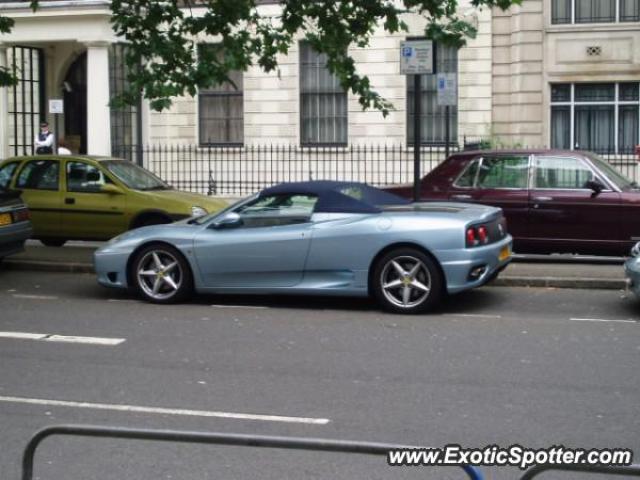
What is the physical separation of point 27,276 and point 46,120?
55.0ft

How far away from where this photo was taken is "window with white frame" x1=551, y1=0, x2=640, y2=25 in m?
24.7

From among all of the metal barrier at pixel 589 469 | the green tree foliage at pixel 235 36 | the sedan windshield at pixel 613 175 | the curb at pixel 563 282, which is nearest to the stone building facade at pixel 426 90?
the green tree foliage at pixel 235 36

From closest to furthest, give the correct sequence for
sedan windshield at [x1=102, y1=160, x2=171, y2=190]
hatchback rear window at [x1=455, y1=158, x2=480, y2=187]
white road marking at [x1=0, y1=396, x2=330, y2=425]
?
white road marking at [x1=0, y1=396, x2=330, y2=425] → hatchback rear window at [x1=455, y1=158, x2=480, y2=187] → sedan windshield at [x1=102, y1=160, x2=171, y2=190]

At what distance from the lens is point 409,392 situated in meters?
7.88

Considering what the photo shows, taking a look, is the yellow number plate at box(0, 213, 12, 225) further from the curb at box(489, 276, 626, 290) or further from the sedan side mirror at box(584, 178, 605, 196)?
the sedan side mirror at box(584, 178, 605, 196)

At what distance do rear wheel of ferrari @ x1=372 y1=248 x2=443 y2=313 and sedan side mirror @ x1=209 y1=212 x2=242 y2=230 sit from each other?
165 centimetres

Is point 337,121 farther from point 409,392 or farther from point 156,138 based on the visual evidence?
point 409,392

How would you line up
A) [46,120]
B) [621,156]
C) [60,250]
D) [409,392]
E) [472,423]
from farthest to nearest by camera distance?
1. [46,120]
2. [621,156]
3. [60,250]
4. [409,392]
5. [472,423]

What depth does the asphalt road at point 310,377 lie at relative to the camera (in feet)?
20.9

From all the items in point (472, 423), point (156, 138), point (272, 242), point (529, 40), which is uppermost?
point (529, 40)

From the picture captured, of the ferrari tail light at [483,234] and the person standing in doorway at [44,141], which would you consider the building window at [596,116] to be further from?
the ferrari tail light at [483,234]

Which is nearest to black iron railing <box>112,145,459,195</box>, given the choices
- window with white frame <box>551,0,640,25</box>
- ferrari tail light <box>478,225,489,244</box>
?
window with white frame <box>551,0,640,25</box>

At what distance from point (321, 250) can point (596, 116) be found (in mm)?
15385

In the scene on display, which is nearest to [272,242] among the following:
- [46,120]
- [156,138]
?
[156,138]
